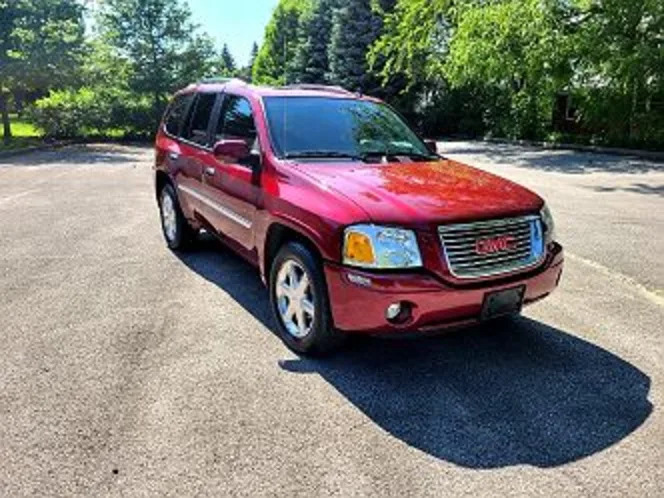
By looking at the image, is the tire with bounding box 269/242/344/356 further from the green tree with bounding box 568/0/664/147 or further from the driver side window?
the green tree with bounding box 568/0/664/147

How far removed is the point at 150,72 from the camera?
30.6 metres

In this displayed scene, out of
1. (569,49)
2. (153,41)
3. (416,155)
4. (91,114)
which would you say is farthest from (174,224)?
(153,41)

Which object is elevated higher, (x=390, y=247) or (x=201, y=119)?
(x=201, y=119)

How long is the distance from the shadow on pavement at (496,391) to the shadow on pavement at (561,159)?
13.2 m

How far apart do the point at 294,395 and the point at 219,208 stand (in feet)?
7.52

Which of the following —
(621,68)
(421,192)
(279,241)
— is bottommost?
(279,241)

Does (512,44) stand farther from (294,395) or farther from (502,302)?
(294,395)

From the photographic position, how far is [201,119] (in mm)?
6105

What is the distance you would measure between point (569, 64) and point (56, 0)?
2122 cm

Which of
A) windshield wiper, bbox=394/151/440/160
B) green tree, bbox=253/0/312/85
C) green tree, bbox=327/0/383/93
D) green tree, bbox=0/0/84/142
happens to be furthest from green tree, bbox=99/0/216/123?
green tree, bbox=253/0/312/85

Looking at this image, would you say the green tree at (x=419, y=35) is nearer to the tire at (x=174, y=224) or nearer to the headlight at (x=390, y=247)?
the tire at (x=174, y=224)

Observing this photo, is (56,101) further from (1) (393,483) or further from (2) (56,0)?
(1) (393,483)

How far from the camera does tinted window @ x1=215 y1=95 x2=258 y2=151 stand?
16.4 ft

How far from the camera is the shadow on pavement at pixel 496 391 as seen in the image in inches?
126
